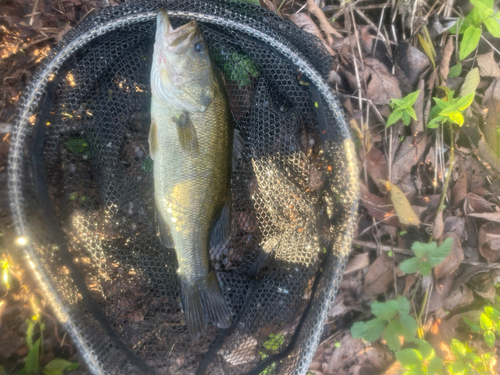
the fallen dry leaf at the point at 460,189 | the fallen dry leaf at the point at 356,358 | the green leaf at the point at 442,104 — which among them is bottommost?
the fallen dry leaf at the point at 356,358

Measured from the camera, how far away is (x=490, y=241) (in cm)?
252

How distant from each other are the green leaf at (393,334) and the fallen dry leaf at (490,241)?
1.16m

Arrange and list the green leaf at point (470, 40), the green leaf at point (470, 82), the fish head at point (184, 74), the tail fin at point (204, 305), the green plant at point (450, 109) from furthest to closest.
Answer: the green leaf at point (470, 82) → the green leaf at point (470, 40) → the green plant at point (450, 109) → the tail fin at point (204, 305) → the fish head at point (184, 74)

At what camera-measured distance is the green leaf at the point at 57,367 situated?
1918 mm

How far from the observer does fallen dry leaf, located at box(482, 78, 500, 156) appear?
2.46m

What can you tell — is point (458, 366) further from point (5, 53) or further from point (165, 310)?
point (5, 53)

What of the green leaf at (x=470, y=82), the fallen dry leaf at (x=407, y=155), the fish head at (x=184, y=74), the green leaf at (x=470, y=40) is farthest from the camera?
the fallen dry leaf at (x=407, y=155)

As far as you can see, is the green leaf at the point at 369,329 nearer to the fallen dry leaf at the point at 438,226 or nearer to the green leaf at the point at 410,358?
the green leaf at the point at 410,358

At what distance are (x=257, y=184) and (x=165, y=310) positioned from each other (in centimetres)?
116

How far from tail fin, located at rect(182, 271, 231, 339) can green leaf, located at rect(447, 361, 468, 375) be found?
1.88 metres

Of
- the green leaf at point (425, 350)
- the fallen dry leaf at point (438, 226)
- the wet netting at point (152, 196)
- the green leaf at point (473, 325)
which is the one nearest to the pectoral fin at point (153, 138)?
the wet netting at point (152, 196)

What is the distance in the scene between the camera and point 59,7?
210 centimetres

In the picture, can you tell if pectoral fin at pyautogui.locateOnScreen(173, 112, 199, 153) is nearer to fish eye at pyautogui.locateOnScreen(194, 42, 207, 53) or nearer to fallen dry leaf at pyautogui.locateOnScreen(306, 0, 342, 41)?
fish eye at pyautogui.locateOnScreen(194, 42, 207, 53)

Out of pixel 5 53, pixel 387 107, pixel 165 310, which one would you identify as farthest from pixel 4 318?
pixel 387 107
